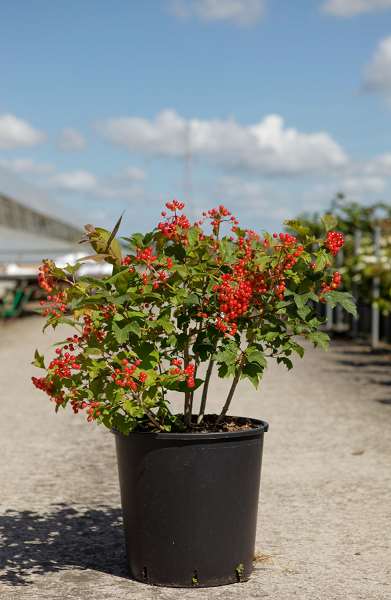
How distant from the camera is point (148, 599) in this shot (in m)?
4.25

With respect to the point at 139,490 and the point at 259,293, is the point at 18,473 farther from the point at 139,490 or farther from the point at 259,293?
the point at 259,293

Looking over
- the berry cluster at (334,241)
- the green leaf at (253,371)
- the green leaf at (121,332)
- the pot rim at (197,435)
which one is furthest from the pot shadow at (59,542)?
the berry cluster at (334,241)

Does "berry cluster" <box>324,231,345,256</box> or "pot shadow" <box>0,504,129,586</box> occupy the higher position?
"berry cluster" <box>324,231,345,256</box>

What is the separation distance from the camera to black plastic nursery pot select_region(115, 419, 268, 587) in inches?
170

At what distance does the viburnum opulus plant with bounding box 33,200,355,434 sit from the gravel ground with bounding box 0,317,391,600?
862 millimetres

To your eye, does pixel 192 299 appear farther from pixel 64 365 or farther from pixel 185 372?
pixel 64 365

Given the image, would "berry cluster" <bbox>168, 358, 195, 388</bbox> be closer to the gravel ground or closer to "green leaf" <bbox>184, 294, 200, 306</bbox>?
"green leaf" <bbox>184, 294, 200, 306</bbox>

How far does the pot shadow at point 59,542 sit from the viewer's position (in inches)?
187

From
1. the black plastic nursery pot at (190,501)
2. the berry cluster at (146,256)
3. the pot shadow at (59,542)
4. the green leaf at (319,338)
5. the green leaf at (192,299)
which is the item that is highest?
the berry cluster at (146,256)

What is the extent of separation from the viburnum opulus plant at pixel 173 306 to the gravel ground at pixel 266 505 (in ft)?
2.83

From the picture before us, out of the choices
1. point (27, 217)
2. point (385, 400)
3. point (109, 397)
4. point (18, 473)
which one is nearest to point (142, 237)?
point (109, 397)

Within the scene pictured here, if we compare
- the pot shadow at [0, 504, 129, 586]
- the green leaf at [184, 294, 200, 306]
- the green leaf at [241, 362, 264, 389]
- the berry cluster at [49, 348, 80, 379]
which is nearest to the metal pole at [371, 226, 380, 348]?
the pot shadow at [0, 504, 129, 586]

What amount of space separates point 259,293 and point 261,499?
7.14ft

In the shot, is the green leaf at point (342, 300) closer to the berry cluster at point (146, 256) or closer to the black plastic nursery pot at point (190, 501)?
the black plastic nursery pot at point (190, 501)
